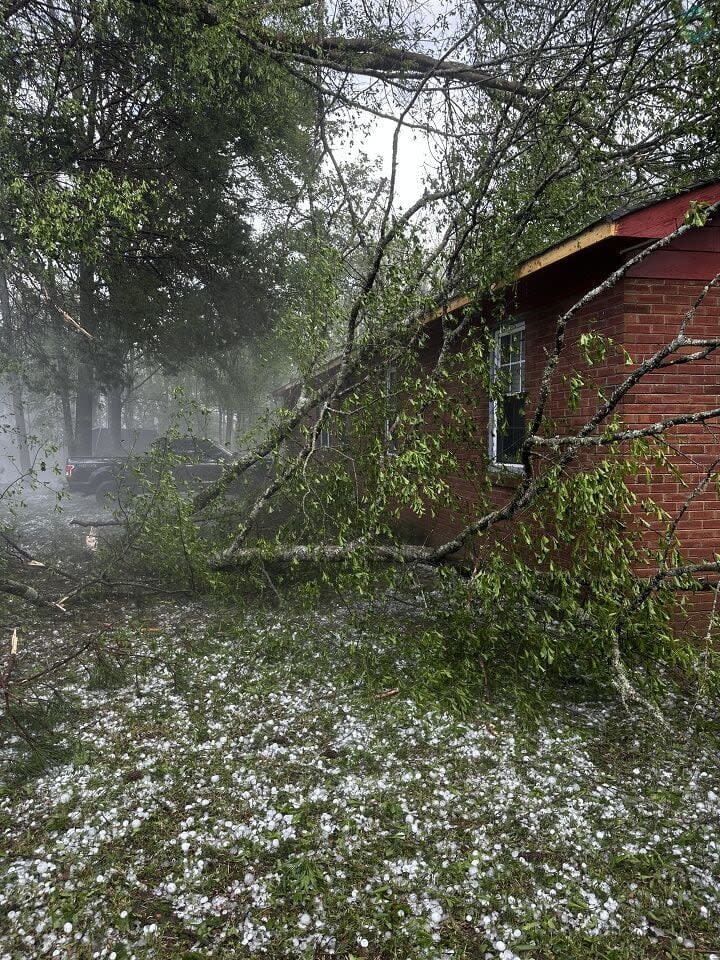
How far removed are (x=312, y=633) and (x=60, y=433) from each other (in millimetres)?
43259

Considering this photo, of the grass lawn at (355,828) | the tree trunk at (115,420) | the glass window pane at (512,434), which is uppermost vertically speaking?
the tree trunk at (115,420)

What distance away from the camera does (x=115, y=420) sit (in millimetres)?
27719

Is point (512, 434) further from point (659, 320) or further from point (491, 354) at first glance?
point (659, 320)

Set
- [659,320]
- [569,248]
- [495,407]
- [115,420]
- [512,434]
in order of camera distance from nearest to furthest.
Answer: [569,248]
[659,320]
[495,407]
[512,434]
[115,420]

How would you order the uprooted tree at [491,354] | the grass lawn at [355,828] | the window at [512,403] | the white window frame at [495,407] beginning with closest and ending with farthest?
the grass lawn at [355,828]
the uprooted tree at [491,354]
the white window frame at [495,407]
the window at [512,403]

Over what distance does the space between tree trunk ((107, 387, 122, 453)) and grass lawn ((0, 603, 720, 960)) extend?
81.0 feet

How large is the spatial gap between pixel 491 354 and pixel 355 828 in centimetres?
571

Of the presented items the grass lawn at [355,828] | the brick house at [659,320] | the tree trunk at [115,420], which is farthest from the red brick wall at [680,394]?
the tree trunk at [115,420]

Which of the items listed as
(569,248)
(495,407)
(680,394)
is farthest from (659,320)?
(495,407)

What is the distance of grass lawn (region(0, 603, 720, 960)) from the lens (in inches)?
103

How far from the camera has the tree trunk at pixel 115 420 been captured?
27.6 metres

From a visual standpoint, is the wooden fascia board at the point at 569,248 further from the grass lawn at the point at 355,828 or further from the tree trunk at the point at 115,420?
the tree trunk at the point at 115,420

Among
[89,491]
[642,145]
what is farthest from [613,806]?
[89,491]

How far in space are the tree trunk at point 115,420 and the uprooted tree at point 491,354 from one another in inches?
840
